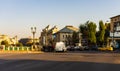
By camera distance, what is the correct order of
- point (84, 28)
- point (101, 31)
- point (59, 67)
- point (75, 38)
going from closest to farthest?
point (59, 67) → point (101, 31) → point (84, 28) → point (75, 38)

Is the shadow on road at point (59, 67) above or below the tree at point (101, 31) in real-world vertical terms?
below

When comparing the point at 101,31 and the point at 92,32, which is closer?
the point at 101,31

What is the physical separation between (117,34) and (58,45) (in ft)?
107

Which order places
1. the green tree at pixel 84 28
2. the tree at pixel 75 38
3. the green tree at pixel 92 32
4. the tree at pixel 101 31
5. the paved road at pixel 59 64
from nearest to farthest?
the paved road at pixel 59 64 < the tree at pixel 101 31 < the green tree at pixel 92 32 < the green tree at pixel 84 28 < the tree at pixel 75 38

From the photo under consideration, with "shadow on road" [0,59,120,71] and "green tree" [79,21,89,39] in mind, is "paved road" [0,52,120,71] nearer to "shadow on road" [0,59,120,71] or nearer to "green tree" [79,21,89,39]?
"shadow on road" [0,59,120,71]

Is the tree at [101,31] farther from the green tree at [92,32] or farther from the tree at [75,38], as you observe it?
the tree at [75,38]

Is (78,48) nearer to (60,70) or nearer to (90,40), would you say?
(90,40)

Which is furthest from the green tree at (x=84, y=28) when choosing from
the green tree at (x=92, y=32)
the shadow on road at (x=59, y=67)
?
the shadow on road at (x=59, y=67)

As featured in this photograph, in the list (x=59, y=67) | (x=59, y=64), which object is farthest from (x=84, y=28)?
(x=59, y=67)

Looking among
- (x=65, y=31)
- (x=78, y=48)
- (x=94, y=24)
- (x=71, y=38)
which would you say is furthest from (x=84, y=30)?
(x=65, y=31)

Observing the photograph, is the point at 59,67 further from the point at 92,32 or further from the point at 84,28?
the point at 84,28

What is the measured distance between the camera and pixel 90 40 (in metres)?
117

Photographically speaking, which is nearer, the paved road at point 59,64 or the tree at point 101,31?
the paved road at point 59,64

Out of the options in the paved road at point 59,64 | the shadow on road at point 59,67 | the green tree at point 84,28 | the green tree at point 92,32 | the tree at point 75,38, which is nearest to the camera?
the shadow on road at point 59,67
